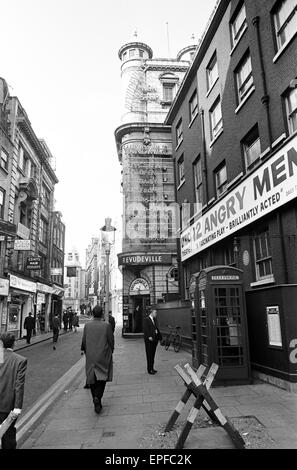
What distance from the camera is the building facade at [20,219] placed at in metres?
25.3

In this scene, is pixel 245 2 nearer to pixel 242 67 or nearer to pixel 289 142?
pixel 242 67

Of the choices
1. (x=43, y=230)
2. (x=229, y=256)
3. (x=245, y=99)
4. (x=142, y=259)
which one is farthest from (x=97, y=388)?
(x=43, y=230)

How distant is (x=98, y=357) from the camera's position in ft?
23.4

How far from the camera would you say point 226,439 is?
17.1 ft

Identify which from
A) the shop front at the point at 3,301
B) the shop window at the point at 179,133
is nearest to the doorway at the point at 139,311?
the shop front at the point at 3,301

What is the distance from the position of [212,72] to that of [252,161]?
6.93 metres

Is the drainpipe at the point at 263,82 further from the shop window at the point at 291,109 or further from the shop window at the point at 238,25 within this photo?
the shop window at the point at 238,25

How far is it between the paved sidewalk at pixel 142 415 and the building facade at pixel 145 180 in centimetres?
1614

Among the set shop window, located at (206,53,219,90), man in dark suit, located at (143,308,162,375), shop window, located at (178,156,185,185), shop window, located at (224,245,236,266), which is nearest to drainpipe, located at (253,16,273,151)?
shop window, located at (206,53,219,90)

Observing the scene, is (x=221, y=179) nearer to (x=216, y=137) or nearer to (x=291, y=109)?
(x=216, y=137)
